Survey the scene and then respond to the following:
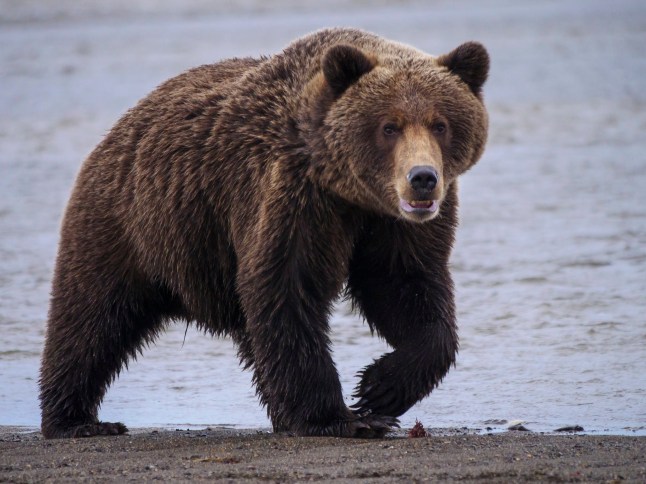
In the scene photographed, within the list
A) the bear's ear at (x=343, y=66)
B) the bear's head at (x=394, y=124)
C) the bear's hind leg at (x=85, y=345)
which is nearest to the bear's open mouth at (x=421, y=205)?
the bear's head at (x=394, y=124)

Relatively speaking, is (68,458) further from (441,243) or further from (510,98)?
(510,98)

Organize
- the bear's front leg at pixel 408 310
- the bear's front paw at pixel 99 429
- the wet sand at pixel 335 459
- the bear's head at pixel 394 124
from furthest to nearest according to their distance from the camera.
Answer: the bear's front paw at pixel 99 429 < the bear's front leg at pixel 408 310 < the bear's head at pixel 394 124 < the wet sand at pixel 335 459

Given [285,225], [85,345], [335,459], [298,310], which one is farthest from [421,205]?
[85,345]

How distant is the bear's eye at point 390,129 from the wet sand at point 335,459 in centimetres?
134

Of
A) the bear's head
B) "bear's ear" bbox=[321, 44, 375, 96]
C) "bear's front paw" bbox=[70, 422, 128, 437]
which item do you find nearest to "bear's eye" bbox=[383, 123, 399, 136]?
the bear's head

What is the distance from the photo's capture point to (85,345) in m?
7.26

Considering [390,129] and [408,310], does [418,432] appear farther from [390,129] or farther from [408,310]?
[390,129]

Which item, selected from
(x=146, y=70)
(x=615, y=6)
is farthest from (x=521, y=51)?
(x=615, y=6)

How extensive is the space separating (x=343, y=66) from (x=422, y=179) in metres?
0.68

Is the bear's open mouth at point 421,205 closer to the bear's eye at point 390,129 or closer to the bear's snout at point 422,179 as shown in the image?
the bear's snout at point 422,179

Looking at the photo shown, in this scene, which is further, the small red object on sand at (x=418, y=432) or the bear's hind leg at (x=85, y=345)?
the bear's hind leg at (x=85, y=345)

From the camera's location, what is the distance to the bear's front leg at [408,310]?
6.59 metres

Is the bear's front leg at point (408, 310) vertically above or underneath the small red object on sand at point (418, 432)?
above

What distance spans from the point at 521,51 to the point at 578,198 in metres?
11.1
